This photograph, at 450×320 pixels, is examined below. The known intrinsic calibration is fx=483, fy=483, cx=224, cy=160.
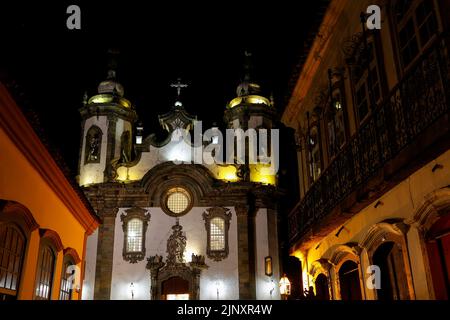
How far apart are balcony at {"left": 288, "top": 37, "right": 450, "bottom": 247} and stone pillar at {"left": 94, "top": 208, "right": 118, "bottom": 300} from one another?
706 inches

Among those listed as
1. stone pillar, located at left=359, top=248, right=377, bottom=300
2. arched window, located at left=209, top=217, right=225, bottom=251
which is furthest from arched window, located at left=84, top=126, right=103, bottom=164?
stone pillar, located at left=359, top=248, right=377, bottom=300

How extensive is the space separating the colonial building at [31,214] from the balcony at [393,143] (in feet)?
17.9

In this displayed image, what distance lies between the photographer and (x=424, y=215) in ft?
22.5

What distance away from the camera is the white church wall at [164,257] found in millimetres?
26156

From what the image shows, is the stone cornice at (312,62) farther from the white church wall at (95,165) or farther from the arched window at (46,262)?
the white church wall at (95,165)

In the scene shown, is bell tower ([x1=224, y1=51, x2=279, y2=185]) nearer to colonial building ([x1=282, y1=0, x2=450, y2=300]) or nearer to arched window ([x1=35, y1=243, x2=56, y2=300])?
colonial building ([x1=282, y1=0, x2=450, y2=300])

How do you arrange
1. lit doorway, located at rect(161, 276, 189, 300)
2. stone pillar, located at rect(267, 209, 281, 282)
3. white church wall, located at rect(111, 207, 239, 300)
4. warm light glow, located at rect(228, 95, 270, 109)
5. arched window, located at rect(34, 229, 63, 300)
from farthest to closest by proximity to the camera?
warm light glow, located at rect(228, 95, 270, 109) → stone pillar, located at rect(267, 209, 281, 282) → lit doorway, located at rect(161, 276, 189, 300) → white church wall, located at rect(111, 207, 239, 300) → arched window, located at rect(34, 229, 63, 300)

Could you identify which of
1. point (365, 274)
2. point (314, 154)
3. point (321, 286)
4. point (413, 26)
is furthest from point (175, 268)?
point (413, 26)

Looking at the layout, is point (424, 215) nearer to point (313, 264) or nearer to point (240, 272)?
point (313, 264)

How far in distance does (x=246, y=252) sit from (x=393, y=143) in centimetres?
2028

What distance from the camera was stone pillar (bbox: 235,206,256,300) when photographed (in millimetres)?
26031

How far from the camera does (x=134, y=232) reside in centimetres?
2742

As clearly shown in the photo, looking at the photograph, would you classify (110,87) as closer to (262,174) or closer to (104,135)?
(104,135)
